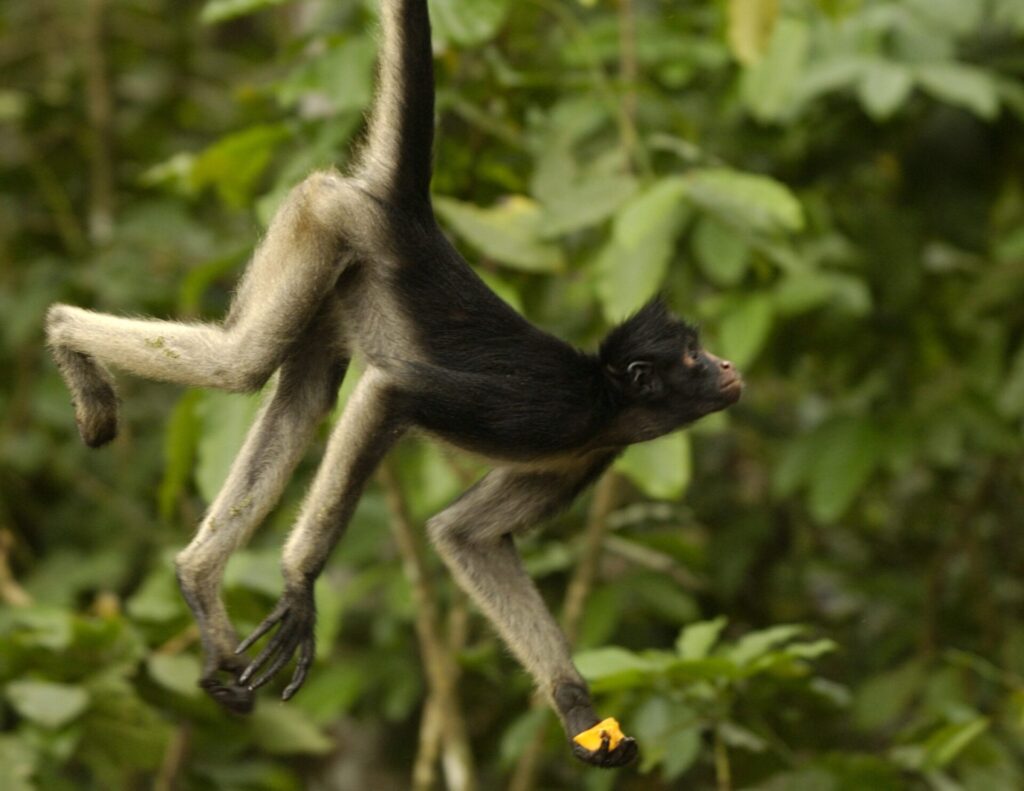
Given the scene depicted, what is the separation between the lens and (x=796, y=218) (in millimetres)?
4051

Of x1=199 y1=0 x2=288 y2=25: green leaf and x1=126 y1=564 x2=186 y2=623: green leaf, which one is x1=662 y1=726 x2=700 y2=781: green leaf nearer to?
x1=126 y1=564 x2=186 y2=623: green leaf

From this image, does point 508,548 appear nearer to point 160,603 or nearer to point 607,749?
point 607,749

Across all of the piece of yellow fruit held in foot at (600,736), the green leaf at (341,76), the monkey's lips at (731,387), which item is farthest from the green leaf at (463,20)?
the piece of yellow fruit held in foot at (600,736)

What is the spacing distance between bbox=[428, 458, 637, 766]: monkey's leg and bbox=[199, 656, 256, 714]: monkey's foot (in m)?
0.54

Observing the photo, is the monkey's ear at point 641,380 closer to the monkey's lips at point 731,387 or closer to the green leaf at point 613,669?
the monkey's lips at point 731,387

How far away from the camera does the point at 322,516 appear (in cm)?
296

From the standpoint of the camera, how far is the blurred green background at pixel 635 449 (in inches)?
170

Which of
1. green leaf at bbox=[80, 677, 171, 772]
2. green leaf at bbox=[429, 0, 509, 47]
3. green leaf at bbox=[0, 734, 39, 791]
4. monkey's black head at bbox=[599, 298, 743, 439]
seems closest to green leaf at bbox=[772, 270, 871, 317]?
green leaf at bbox=[429, 0, 509, 47]

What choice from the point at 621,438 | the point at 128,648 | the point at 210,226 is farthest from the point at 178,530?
the point at 621,438

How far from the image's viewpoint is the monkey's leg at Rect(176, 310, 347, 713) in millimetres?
3326

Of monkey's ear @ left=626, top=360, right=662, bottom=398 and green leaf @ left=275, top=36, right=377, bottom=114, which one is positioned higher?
green leaf @ left=275, top=36, right=377, bottom=114

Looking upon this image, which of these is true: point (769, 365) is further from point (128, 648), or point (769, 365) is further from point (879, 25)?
point (128, 648)

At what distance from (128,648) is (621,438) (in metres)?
1.94

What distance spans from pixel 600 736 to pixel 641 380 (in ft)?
2.52
